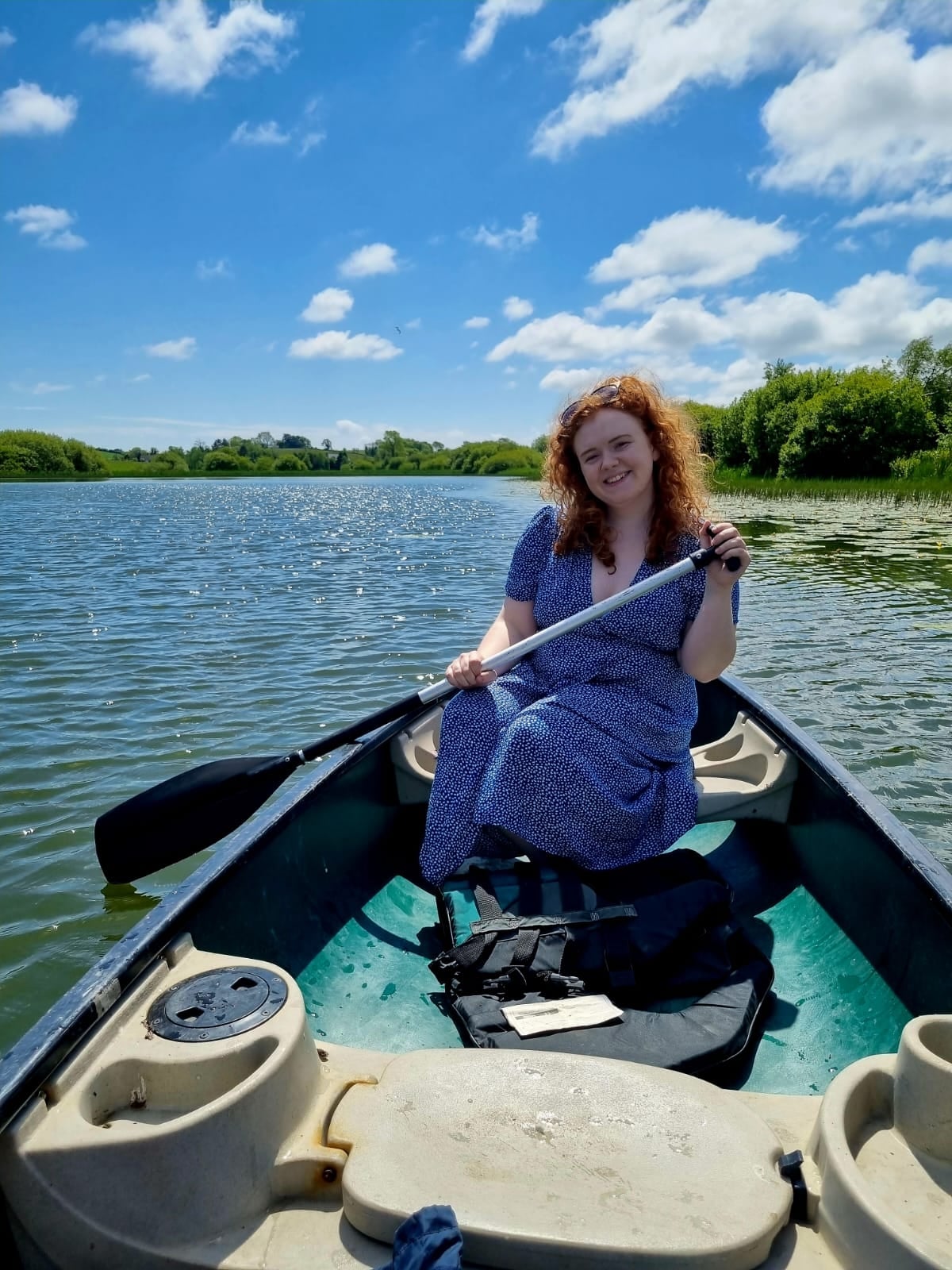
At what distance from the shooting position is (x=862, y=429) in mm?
40062

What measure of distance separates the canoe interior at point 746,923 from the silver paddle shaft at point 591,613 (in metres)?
0.61

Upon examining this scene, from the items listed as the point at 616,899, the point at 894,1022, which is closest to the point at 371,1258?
the point at 616,899

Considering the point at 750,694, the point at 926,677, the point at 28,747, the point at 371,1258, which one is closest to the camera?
the point at 371,1258

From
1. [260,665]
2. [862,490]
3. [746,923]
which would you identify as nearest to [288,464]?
[862,490]

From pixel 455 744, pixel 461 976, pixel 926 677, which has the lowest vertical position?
pixel 926 677

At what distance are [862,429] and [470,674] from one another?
42437 mm

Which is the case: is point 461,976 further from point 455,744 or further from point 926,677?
point 926,677

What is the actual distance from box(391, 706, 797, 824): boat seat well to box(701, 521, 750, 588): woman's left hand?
0.76 m

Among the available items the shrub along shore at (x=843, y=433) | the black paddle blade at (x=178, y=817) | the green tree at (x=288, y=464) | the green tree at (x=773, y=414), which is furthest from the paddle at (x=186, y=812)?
the green tree at (x=288, y=464)

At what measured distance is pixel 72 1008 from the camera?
150 cm

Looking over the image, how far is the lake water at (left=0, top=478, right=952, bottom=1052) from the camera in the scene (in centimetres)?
430

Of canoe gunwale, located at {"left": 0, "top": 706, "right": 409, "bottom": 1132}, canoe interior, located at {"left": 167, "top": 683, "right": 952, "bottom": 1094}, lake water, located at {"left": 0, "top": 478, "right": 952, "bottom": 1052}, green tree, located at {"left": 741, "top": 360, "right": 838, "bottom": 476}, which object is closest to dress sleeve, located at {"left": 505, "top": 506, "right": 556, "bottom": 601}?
canoe interior, located at {"left": 167, "top": 683, "right": 952, "bottom": 1094}

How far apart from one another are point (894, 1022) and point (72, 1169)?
1.85 meters

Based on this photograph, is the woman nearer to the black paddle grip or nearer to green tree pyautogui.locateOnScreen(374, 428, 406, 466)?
the black paddle grip
